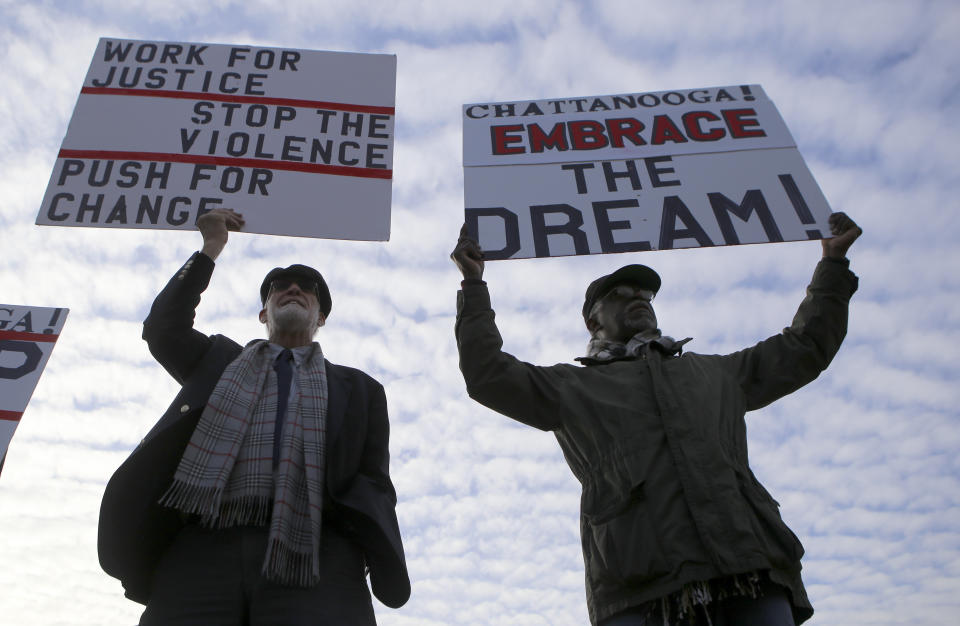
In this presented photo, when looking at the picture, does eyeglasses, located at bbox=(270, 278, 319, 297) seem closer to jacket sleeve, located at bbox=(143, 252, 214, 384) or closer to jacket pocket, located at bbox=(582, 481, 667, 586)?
→ jacket sleeve, located at bbox=(143, 252, 214, 384)

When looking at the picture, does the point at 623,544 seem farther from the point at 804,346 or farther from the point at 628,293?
the point at 628,293

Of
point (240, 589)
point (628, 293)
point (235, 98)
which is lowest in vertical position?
point (240, 589)

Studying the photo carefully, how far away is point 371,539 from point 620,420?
94 cm

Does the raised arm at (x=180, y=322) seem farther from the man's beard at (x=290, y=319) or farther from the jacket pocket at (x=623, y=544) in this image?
the jacket pocket at (x=623, y=544)

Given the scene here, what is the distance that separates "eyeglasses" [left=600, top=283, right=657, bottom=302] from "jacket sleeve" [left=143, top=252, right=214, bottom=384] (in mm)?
1749

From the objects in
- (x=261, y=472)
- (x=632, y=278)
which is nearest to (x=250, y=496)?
(x=261, y=472)

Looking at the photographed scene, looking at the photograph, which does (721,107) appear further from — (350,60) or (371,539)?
(371,539)

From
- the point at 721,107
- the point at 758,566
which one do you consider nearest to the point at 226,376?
the point at 758,566

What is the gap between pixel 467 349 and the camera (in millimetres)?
3045

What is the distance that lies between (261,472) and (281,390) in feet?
1.27

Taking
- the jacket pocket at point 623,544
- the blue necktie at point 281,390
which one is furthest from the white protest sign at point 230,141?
the jacket pocket at point 623,544

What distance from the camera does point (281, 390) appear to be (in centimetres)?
286

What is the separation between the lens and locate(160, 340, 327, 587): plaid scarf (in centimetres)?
236

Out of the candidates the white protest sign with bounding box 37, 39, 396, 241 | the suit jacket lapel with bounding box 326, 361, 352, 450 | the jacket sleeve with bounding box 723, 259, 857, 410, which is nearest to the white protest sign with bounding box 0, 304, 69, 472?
the white protest sign with bounding box 37, 39, 396, 241
